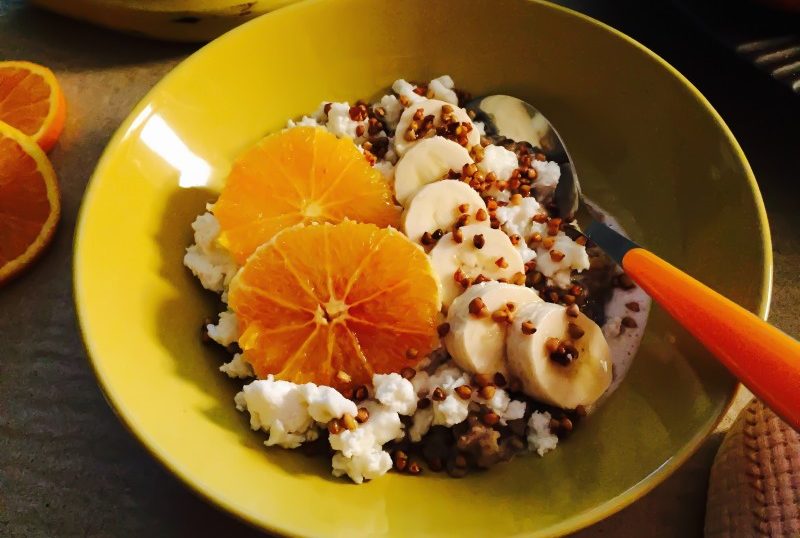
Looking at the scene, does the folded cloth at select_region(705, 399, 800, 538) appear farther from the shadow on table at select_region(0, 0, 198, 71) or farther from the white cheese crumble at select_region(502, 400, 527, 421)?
the shadow on table at select_region(0, 0, 198, 71)

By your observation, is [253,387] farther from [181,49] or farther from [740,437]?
[181,49]

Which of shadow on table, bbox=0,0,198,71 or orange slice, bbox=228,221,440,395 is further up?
orange slice, bbox=228,221,440,395

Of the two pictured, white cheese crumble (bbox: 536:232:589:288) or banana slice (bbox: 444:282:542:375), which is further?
white cheese crumble (bbox: 536:232:589:288)

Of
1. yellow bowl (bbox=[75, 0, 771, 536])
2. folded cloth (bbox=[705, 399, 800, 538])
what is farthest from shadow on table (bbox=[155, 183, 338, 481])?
folded cloth (bbox=[705, 399, 800, 538])

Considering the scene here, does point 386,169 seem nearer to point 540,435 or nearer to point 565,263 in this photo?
point 565,263

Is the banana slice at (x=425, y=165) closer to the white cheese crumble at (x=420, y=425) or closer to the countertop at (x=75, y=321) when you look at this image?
the white cheese crumble at (x=420, y=425)
